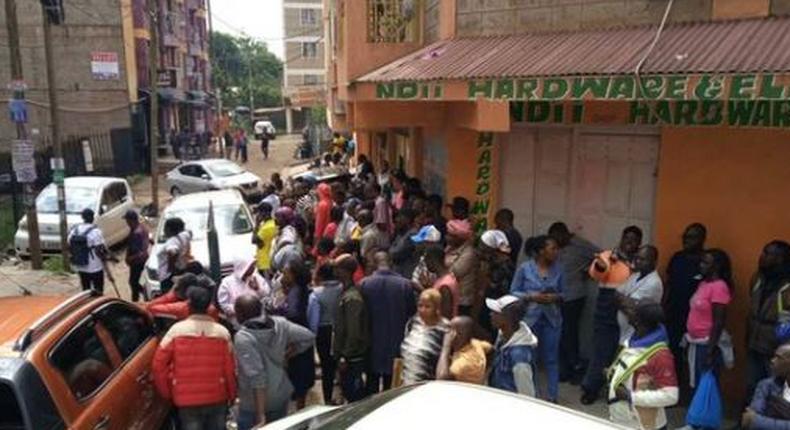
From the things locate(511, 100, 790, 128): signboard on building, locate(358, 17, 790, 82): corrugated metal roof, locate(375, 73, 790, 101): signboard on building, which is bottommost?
locate(511, 100, 790, 128): signboard on building

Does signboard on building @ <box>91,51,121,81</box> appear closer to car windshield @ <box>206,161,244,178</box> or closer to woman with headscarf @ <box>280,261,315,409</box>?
car windshield @ <box>206,161,244,178</box>

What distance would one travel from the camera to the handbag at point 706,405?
4879 millimetres

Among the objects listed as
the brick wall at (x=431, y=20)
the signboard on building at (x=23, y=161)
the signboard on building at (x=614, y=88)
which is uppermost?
the brick wall at (x=431, y=20)

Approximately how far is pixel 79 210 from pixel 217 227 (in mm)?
4605

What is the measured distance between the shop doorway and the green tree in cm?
6455

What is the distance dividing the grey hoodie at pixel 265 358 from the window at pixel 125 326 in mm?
873

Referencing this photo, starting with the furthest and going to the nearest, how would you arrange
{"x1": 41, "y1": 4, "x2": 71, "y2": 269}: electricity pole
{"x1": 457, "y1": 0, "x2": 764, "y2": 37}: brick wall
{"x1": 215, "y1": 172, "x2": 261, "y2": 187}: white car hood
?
{"x1": 215, "y1": 172, "x2": 261, "y2": 187}: white car hood → {"x1": 41, "y1": 4, "x2": 71, "y2": 269}: electricity pole → {"x1": 457, "y1": 0, "x2": 764, "y2": 37}: brick wall

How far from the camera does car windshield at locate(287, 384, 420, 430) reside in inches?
131

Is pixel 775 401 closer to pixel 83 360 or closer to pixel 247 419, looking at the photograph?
pixel 247 419

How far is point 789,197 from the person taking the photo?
5.62 m

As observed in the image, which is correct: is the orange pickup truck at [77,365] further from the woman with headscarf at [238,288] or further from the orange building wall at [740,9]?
the orange building wall at [740,9]

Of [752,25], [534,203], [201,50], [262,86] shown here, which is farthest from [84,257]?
[262,86]

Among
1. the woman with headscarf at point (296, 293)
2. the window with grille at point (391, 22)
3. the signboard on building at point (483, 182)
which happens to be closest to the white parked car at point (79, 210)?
the window with grille at point (391, 22)

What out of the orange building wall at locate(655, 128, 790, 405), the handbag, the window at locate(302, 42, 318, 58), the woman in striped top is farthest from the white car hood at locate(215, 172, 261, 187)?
the window at locate(302, 42, 318, 58)
